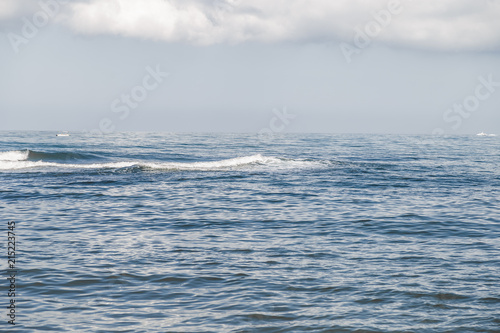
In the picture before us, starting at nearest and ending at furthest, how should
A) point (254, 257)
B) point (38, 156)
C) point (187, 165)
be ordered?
point (254, 257) → point (187, 165) → point (38, 156)

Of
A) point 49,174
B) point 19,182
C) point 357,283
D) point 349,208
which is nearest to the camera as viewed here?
point 357,283

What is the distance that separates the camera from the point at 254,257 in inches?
478

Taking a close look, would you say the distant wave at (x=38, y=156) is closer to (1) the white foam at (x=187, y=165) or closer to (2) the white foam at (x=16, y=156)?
(2) the white foam at (x=16, y=156)

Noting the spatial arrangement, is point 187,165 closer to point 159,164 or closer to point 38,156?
point 159,164

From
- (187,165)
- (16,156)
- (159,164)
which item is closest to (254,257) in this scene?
(159,164)

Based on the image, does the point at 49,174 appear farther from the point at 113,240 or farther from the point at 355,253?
the point at 355,253

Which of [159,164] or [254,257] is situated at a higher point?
[159,164]

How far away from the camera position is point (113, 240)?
13.9 meters

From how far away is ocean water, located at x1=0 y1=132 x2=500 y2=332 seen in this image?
8.45m

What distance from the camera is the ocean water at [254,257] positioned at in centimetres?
845

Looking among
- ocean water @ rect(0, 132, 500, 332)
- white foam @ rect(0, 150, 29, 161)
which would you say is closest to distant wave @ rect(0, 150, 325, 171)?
white foam @ rect(0, 150, 29, 161)

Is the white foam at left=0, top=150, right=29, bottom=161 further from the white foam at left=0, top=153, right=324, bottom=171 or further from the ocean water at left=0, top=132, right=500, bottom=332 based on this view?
the ocean water at left=0, top=132, right=500, bottom=332

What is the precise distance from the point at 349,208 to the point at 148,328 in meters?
12.6

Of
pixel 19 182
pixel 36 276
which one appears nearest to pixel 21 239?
pixel 36 276
